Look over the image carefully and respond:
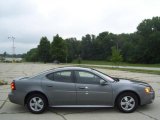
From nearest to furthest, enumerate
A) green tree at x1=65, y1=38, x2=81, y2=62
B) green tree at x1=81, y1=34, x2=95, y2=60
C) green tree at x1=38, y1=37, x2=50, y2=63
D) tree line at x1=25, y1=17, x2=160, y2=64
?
tree line at x1=25, y1=17, x2=160, y2=64
green tree at x1=38, y1=37, x2=50, y2=63
green tree at x1=81, y1=34, x2=95, y2=60
green tree at x1=65, y1=38, x2=81, y2=62

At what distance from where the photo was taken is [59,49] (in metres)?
93.4

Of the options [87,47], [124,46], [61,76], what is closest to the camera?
[61,76]

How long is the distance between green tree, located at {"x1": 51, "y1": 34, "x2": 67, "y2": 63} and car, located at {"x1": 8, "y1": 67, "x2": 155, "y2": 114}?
8483 centimetres

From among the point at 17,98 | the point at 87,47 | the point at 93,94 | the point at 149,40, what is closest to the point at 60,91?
the point at 93,94

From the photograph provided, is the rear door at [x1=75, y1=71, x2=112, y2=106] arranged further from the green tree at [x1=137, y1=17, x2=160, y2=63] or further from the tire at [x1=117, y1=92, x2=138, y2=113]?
the green tree at [x1=137, y1=17, x2=160, y2=63]

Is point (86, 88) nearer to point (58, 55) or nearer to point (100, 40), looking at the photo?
point (58, 55)

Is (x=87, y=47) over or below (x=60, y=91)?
over

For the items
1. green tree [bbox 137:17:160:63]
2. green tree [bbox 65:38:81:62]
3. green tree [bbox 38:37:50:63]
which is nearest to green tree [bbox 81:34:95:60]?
green tree [bbox 65:38:81:62]

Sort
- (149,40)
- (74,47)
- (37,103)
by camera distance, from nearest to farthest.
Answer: (37,103)
(149,40)
(74,47)

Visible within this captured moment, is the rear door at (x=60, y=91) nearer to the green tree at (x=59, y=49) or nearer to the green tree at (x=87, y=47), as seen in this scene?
the green tree at (x=59, y=49)

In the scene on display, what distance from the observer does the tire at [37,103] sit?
7922mm

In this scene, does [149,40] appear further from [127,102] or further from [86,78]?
[86,78]

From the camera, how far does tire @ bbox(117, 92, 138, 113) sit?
7832mm

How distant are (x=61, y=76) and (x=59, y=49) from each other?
85616 mm
